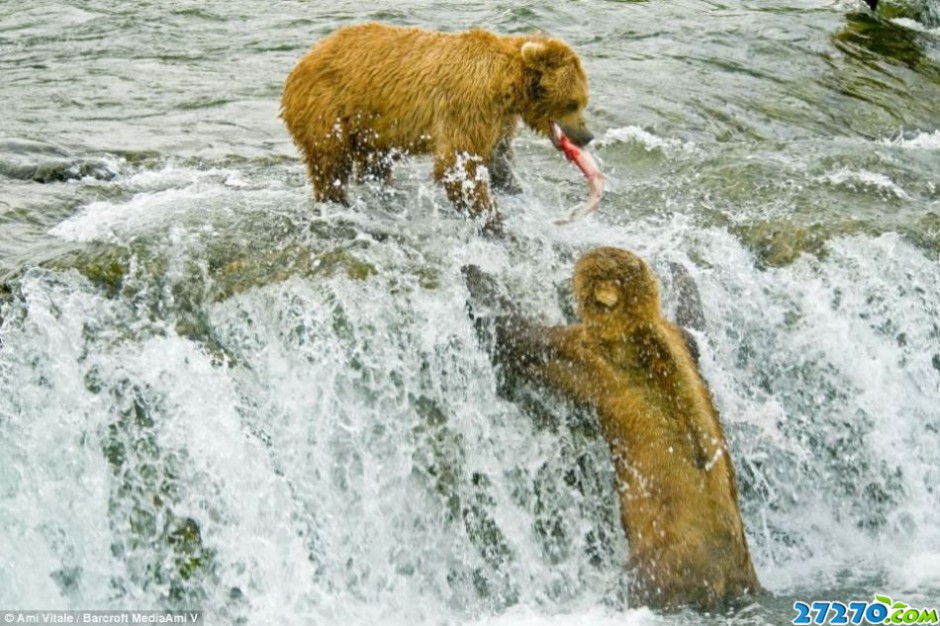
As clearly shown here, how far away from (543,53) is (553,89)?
0.22m

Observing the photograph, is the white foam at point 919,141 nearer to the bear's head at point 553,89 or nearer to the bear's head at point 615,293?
the bear's head at point 553,89

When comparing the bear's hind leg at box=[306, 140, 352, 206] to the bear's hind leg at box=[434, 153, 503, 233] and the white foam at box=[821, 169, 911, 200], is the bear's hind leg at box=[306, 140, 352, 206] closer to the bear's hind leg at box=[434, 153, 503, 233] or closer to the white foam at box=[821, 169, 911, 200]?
the bear's hind leg at box=[434, 153, 503, 233]

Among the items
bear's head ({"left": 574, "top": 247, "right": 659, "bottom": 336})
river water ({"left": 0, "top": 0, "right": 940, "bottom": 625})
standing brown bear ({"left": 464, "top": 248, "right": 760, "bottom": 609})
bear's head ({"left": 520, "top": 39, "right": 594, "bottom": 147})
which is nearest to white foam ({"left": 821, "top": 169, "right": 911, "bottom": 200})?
→ river water ({"left": 0, "top": 0, "right": 940, "bottom": 625})

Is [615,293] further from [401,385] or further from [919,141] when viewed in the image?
[919,141]

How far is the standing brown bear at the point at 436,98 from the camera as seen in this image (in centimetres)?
815

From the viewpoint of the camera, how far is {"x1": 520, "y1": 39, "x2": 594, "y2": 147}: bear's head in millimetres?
8102

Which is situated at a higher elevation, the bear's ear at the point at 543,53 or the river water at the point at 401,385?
the bear's ear at the point at 543,53

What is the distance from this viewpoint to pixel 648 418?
23.1ft

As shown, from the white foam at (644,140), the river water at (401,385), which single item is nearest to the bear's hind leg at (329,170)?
the river water at (401,385)

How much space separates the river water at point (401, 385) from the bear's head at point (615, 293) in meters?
0.58

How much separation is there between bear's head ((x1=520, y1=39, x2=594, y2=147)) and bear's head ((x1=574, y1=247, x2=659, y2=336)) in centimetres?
124

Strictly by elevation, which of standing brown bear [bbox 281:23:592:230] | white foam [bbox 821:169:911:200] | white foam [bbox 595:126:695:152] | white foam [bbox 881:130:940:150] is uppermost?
standing brown bear [bbox 281:23:592:230]

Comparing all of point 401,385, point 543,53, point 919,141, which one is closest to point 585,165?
point 543,53

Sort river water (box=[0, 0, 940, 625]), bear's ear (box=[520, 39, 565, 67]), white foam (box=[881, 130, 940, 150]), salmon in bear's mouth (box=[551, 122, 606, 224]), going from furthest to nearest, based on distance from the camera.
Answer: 1. white foam (box=[881, 130, 940, 150])
2. salmon in bear's mouth (box=[551, 122, 606, 224])
3. bear's ear (box=[520, 39, 565, 67])
4. river water (box=[0, 0, 940, 625])
